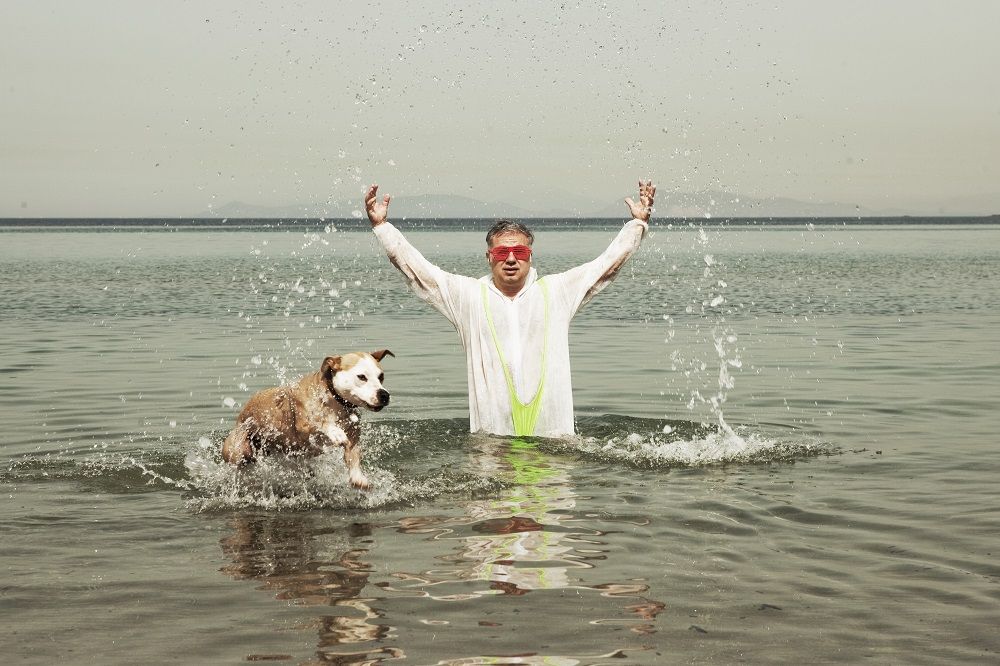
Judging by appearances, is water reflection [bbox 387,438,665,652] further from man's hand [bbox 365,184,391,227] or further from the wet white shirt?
man's hand [bbox 365,184,391,227]

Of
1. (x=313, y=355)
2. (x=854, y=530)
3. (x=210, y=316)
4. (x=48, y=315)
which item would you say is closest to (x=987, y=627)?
(x=854, y=530)

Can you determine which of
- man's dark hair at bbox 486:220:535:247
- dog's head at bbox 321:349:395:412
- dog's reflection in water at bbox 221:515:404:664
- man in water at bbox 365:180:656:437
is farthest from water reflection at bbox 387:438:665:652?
man's dark hair at bbox 486:220:535:247

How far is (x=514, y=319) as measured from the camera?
34.2 ft

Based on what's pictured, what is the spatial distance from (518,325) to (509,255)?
2.19 ft

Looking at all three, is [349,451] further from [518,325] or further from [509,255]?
[509,255]

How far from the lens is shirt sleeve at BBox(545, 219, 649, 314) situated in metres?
10.6

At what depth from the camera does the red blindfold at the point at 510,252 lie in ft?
33.8

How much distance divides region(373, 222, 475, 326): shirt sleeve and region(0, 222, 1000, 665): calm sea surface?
684 millimetres

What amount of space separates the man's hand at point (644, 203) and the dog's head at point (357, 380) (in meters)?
2.98

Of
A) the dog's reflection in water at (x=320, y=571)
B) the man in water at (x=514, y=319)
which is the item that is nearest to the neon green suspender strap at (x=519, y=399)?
the man in water at (x=514, y=319)

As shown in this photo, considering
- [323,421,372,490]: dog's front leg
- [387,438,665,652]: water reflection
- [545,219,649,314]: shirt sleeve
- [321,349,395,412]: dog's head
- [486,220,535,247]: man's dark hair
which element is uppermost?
[486,220,535,247]: man's dark hair

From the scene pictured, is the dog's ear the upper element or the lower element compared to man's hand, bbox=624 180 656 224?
lower

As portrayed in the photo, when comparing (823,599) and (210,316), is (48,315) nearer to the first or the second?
(210,316)

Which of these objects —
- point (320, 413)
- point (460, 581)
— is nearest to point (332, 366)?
point (320, 413)
